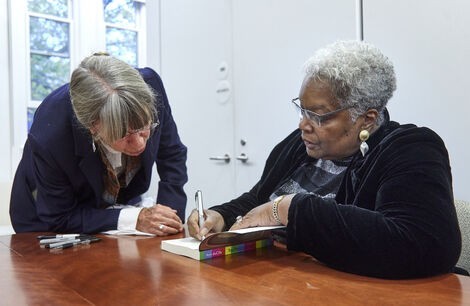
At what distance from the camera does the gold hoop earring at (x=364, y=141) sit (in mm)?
1146

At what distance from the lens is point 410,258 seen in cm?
87

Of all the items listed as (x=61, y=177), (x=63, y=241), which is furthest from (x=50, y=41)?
(x=63, y=241)

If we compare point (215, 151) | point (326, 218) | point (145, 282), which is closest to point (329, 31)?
point (215, 151)

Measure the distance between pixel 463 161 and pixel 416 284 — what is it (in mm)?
1264

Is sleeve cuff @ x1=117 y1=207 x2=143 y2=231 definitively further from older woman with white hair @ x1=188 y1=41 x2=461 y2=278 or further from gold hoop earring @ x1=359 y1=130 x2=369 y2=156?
gold hoop earring @ x1=359 y1=130 x2=369 y2=156

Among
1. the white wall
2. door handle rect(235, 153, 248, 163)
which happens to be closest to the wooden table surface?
door handle rect(235, 153, 248, 163)

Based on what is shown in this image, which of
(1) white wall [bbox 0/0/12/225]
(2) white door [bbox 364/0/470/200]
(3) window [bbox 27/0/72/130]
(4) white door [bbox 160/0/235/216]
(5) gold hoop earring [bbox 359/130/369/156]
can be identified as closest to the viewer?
(5) gold hoop earring [bbox 359/130/369/156]

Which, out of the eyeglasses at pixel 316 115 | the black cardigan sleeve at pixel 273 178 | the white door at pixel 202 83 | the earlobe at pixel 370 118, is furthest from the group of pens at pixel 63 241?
the white door at pixel 202 83

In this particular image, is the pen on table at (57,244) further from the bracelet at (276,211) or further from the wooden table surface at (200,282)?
the bracelet at (276,211)

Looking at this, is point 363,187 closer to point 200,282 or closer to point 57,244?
point 200,282

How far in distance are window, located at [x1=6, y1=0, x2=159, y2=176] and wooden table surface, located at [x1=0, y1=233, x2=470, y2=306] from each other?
2.77 m

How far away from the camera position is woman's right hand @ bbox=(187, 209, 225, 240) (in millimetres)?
1221

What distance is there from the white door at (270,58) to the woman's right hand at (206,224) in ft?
4.47

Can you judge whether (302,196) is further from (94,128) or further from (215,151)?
(215,151)
